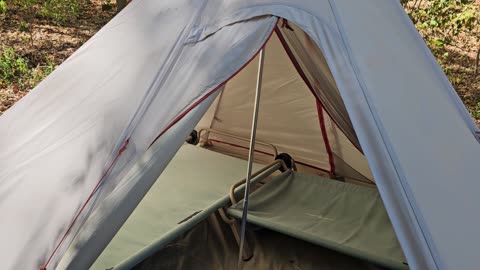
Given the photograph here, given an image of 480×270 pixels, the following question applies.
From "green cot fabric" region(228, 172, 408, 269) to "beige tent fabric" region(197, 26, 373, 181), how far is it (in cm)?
29

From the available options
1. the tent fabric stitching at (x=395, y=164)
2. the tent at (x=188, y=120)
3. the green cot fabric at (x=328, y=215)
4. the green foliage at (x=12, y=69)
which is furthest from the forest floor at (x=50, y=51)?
the tent fabric stitching at (x=395, y=164)

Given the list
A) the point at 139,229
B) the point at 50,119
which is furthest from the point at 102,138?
the point at 139,229

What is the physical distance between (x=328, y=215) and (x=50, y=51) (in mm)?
4793

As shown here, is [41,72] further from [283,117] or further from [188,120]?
[188,120]

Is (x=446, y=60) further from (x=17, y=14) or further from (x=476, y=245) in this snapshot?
(x=17, y=14)

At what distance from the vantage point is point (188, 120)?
5.80 ft

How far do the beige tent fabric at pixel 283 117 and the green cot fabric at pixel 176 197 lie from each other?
336 mm

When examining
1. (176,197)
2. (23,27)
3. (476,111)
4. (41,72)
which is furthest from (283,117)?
(23,27)

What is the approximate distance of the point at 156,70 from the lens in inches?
73.0

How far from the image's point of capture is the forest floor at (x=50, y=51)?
536 cm

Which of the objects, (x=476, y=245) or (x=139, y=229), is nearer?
(x=476, y=245)

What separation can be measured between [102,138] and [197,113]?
363 mm

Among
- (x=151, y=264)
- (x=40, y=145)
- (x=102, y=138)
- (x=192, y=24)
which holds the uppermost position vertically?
(x=192, y=24)

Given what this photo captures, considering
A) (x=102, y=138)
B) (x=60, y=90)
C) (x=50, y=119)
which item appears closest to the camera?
(x=102, y=138)
